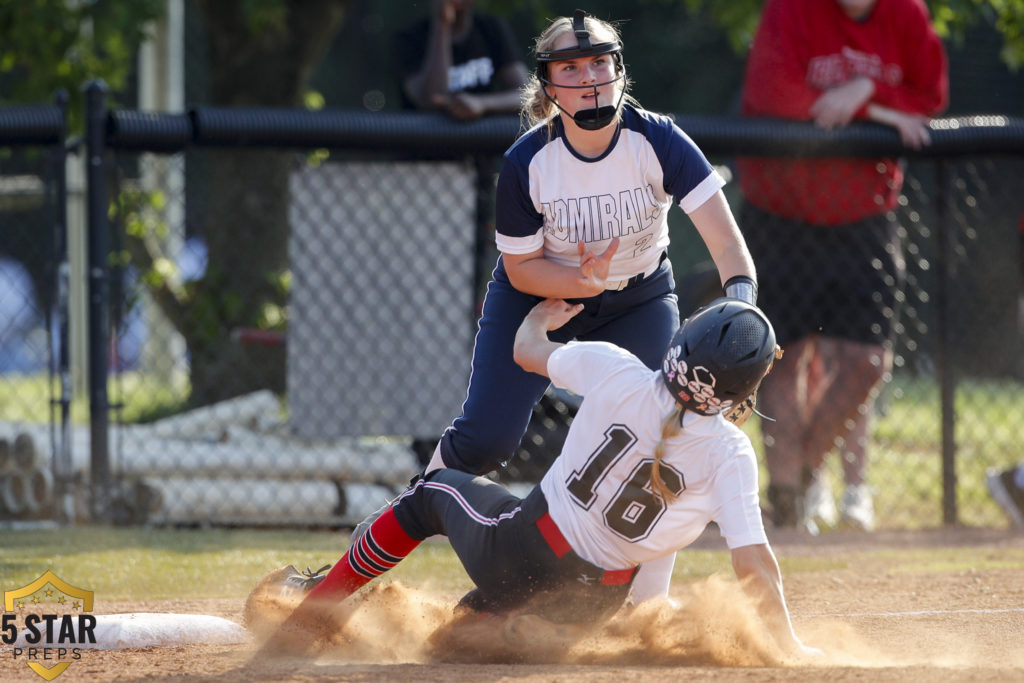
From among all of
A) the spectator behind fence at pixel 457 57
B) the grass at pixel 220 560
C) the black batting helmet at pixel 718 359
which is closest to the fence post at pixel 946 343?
the grass at pixel 220 560

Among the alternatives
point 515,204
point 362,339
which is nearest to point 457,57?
point 362,339

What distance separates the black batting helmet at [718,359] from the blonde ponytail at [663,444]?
36 millimetres

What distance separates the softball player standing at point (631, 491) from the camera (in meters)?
3.01

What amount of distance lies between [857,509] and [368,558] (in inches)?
131

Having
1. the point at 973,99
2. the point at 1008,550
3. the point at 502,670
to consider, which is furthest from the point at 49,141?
the point at 973,99

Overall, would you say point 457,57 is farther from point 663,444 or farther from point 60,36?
point 663,444

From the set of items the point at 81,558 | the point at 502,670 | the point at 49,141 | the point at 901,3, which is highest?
the point at 901,3

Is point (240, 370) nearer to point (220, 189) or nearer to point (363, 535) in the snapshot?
point (220, 189)

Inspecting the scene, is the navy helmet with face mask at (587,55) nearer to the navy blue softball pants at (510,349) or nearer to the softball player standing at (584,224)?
the softball player standing at (584,224)

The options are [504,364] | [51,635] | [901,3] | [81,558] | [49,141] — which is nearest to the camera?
[51,635]

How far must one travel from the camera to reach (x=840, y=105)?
19.5ft

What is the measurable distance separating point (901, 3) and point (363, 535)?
4239mm

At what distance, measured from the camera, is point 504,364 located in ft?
12.6

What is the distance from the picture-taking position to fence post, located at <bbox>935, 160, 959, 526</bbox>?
6156mm
